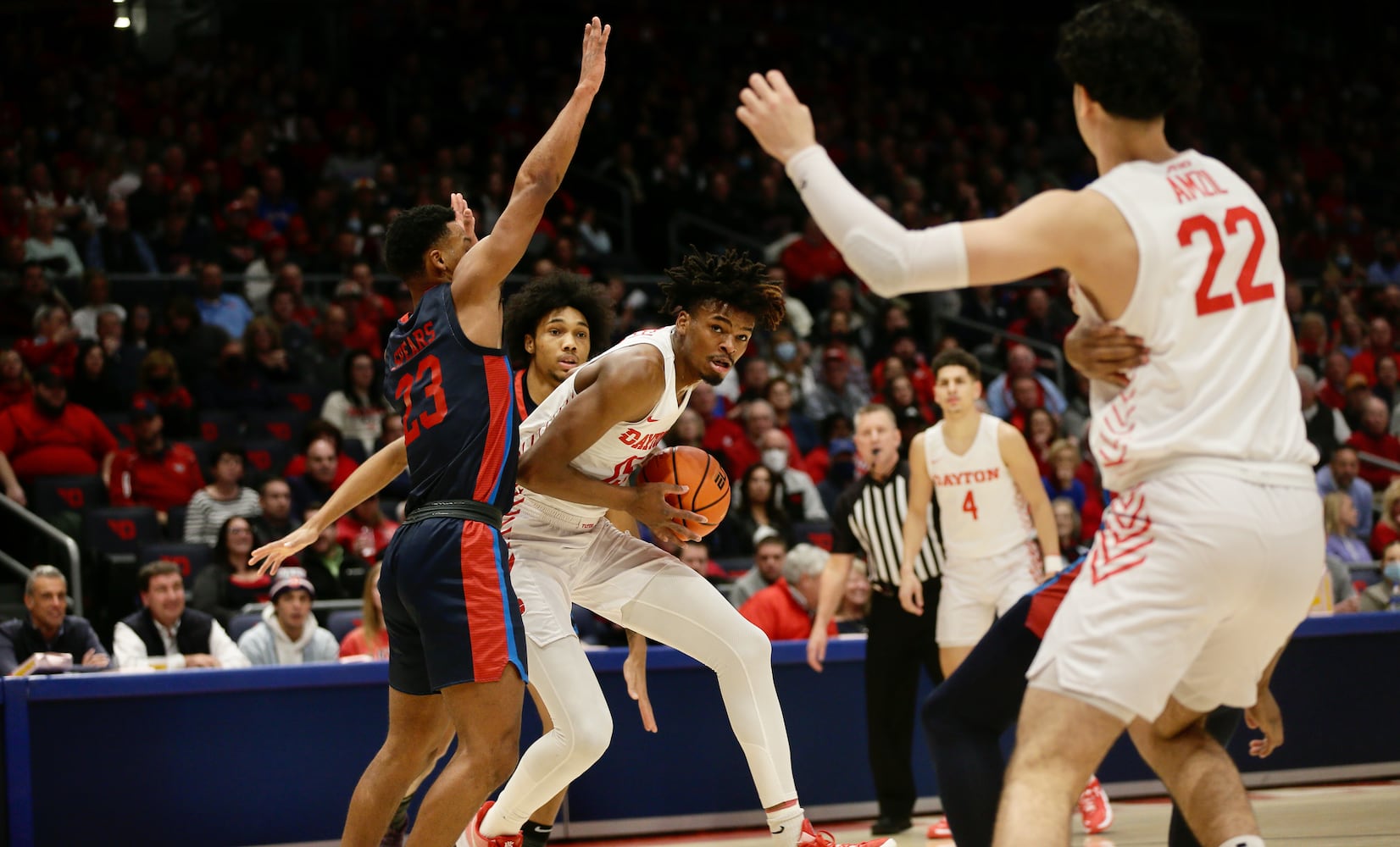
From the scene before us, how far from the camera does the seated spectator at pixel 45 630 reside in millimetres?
6641

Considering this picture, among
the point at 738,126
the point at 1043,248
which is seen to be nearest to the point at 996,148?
the point at 738,126

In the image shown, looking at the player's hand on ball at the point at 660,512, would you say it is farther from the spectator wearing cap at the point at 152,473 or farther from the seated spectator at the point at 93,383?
the seated spectator at the point at 93,383

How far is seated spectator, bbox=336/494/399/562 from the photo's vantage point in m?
8.94

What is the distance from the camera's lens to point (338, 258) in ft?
39.4

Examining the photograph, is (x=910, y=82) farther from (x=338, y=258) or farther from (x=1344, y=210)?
(x=338, y=258)

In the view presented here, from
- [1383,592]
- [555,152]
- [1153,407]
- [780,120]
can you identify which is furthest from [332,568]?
[1153,407]

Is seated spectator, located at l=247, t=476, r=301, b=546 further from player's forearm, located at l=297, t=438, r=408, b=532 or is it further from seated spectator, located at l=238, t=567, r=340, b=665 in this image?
player's forearm, located at l=297, t=438, r=408, b=532

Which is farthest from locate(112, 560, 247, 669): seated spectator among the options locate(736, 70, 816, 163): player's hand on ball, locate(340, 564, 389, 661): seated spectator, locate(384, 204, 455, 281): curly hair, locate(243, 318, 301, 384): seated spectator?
locate(736, 70, 816, 163): player's hand on ball

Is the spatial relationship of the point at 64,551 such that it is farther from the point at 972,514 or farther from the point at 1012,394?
the point at 1012,394

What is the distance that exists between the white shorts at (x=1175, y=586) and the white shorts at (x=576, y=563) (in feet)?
7.00

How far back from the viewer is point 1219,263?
2705 millimetres

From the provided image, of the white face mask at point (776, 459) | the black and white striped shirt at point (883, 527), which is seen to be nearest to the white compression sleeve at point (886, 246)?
the black and white striped shirt at point (883, 527)

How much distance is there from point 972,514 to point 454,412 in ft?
10.5

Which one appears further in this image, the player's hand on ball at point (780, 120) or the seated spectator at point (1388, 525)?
the seated spectator at point (1388, 525)
